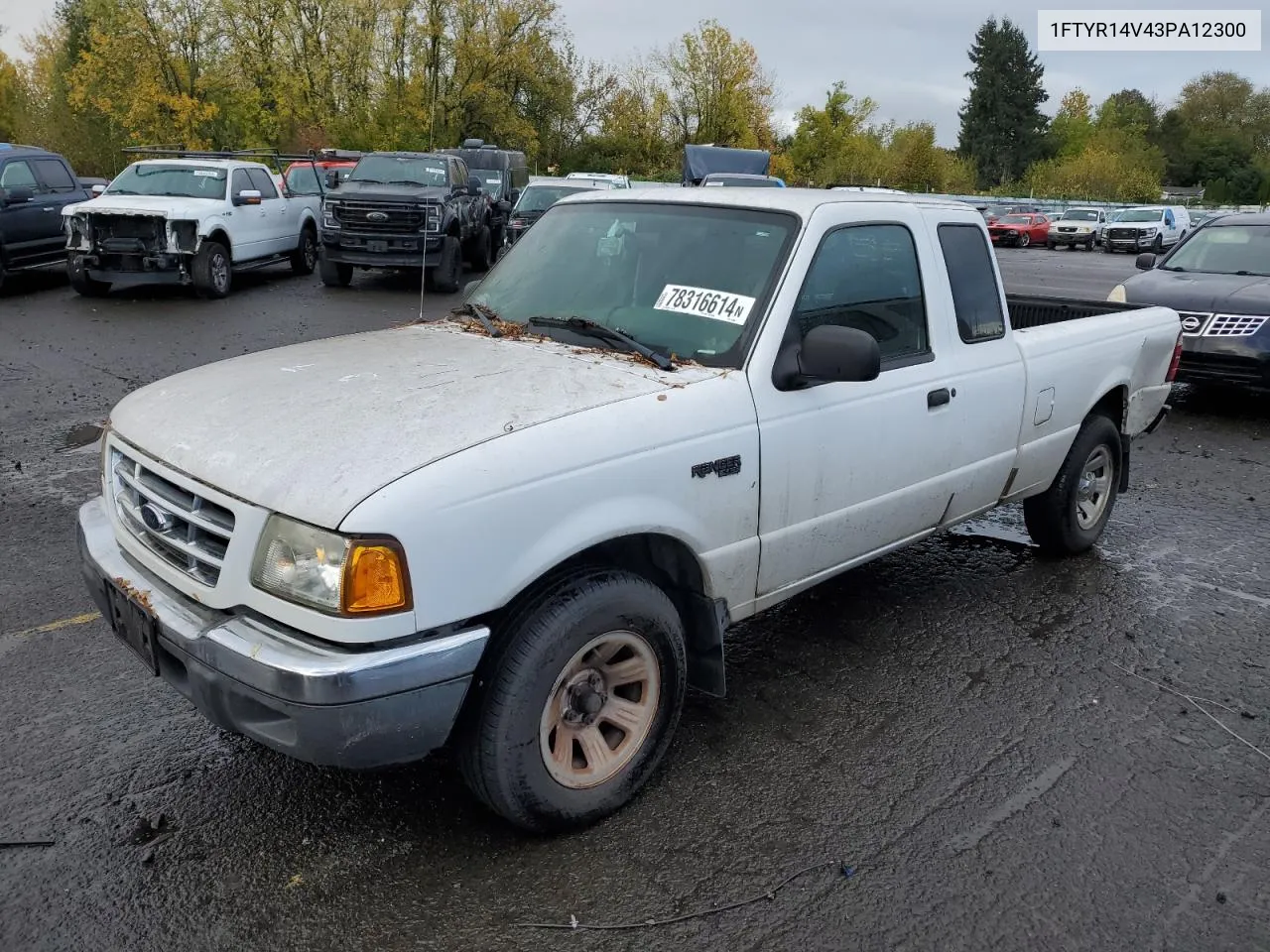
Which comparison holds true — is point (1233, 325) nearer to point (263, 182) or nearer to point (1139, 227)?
point (263, 182)

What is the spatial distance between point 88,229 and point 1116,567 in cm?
1307

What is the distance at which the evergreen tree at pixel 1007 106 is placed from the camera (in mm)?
82812

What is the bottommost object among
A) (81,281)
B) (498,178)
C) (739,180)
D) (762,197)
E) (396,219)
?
(81,281)

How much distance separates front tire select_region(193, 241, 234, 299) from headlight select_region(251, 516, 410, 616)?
41.6 ft

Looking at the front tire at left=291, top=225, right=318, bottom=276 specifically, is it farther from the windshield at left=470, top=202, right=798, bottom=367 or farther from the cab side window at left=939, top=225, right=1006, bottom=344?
the cab side window at left=939, top=225, right=1006, bottom=344

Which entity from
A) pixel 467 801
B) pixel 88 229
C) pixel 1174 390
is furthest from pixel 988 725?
pixel 88 229

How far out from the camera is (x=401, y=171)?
52.6ft

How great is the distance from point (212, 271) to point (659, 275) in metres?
12.2

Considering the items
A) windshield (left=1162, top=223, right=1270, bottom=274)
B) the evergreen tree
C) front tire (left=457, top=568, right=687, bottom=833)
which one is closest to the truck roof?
front tire (left=457, top=568, right=687, bottom=833)

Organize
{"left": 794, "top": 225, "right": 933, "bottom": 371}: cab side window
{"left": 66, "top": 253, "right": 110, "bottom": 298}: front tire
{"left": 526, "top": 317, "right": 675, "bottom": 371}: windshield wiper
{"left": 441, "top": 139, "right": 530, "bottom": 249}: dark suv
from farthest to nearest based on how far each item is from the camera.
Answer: {"left": 441, "top": 139, "right": 530, "bottom": 249}: dark suv, {"left": 66, "top": 253, "right": 110, "bottom": 298}: front tire, {"left": 794, "top": 225, "right": 933, "bottom": 371}: cab side window, {"left": 526, "top": 317, "right": 675, "bottom": 371}: windshield wiper

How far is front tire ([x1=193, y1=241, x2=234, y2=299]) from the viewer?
1387cm

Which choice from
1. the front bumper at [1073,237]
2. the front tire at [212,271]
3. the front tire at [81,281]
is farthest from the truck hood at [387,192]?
the front bumper at [1073,237]

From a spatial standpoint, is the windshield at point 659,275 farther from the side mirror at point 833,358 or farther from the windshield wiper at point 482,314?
the side mirror at point 833,358

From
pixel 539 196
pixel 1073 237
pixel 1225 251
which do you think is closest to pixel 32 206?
pixel 539 196
